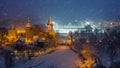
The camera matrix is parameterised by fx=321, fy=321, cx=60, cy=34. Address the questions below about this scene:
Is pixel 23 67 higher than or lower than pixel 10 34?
lower

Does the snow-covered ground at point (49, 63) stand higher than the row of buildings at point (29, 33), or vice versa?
the row of buildings at point (29, 33)

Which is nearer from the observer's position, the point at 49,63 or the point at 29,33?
the point at 49,63

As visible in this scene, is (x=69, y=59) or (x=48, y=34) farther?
(x=48, y=34)

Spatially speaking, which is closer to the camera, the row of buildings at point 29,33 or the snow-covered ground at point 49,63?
the snow-covered ground at point 49,63

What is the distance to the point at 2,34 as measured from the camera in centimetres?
4584

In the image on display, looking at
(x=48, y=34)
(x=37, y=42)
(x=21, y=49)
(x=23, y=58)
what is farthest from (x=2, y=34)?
(x=23, y=58)

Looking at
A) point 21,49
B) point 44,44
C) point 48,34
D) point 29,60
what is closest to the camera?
point 29,60

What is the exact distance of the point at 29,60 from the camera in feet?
88.8

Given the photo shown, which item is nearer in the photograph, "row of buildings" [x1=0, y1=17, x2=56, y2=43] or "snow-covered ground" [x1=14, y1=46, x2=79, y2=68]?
"snow-covered ground" [x1=14, y1=46, x2=79, y2=68]

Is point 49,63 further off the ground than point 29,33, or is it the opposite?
point 29,33

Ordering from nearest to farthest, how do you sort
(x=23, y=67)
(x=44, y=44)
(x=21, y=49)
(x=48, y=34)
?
(x=23, y=67) < (x=21, y=49) < (x=44, y=44) < (x=48, y=34)

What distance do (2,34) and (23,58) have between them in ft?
62.4

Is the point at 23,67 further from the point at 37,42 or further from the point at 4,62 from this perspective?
the point at 37,42

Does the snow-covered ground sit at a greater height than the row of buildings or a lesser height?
lesser
